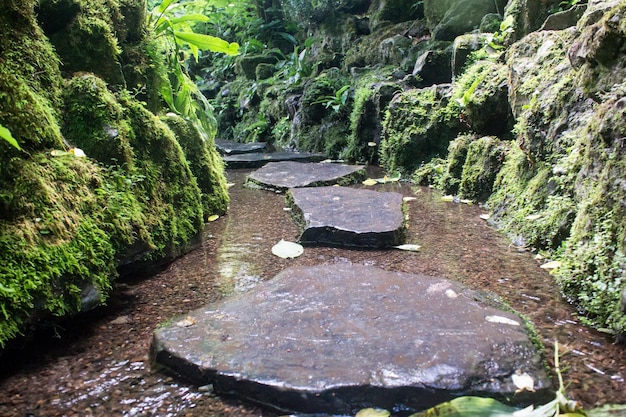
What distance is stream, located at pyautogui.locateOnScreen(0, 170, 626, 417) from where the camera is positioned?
175 cm

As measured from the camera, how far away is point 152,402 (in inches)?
69.1

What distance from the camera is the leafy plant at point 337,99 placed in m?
8.05

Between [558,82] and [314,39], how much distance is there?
830 centimetres

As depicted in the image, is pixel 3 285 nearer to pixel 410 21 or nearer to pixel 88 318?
pixel 88 318

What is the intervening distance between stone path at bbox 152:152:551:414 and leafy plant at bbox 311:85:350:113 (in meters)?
5.74

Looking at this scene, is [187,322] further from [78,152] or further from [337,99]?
[337,99]

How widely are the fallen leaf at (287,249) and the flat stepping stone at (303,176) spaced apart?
1.92 metres

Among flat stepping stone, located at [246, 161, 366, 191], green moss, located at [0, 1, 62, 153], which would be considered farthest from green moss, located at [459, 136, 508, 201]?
green moss, located at [0, 1, 62, 153]

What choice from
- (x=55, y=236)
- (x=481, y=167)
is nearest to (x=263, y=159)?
(x=481, y=167)

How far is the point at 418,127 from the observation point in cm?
603

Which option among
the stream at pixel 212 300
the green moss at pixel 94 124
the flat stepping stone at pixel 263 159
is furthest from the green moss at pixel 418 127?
the green moss at pixel 94 124

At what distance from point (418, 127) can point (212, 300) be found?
4111mm

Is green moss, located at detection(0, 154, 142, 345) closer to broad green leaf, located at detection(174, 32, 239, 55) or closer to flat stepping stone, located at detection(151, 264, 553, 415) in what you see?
flat stepping stone, located at detection(151, 264, 553, 415)

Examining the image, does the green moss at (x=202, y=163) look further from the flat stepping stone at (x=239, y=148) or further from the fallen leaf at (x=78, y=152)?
the flat stepping stone at (x=239, y=148)
